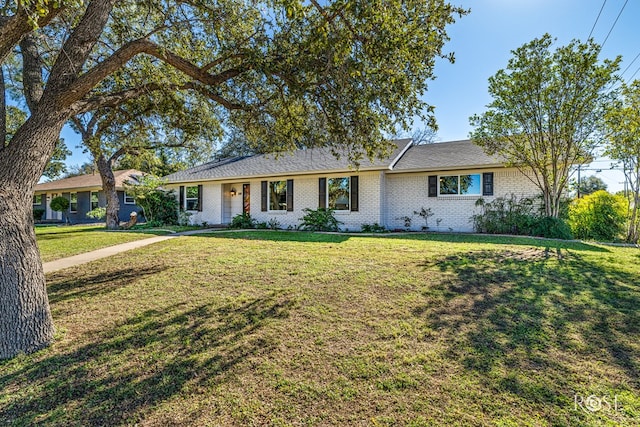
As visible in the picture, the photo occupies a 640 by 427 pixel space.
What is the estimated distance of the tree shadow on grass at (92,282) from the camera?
213 inches

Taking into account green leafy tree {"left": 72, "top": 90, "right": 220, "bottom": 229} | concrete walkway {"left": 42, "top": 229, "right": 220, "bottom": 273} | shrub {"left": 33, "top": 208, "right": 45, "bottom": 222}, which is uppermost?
green leafy tree {"left": 72, "top": 90, "right": 220, "bottom": 229}

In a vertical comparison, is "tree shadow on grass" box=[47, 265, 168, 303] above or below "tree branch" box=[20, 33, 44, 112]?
below

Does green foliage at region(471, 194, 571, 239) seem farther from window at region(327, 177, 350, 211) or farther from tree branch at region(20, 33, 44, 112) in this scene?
tree branch at region(20, 33, 44, 112)

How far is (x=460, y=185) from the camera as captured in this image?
45.0 feet

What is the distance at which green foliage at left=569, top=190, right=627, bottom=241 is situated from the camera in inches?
465

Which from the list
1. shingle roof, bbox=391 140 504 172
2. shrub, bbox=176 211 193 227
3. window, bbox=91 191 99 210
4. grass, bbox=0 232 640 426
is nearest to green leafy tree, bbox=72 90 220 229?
grass, bbox=0 232 640 426

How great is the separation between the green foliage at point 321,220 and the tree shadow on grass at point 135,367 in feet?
32.3

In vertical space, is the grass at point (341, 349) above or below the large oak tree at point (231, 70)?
below

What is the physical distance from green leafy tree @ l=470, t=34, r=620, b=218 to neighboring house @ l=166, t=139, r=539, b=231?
1.31m

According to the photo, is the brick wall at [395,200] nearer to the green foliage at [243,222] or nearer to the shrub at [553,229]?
the green foliage at [243,222]

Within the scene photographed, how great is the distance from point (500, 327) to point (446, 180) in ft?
36.2

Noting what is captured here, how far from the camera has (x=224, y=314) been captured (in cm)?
438

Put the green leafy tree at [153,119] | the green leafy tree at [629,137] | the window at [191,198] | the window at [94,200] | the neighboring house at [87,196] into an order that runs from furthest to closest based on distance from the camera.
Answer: the window at [94,200] < the neighboring house at [87,196] < the window at [191,198] < the green leafy tree at [629,137] < the green leafy tree at [153,119]

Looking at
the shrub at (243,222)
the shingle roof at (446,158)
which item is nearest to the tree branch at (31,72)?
the shrub at (243,222)
